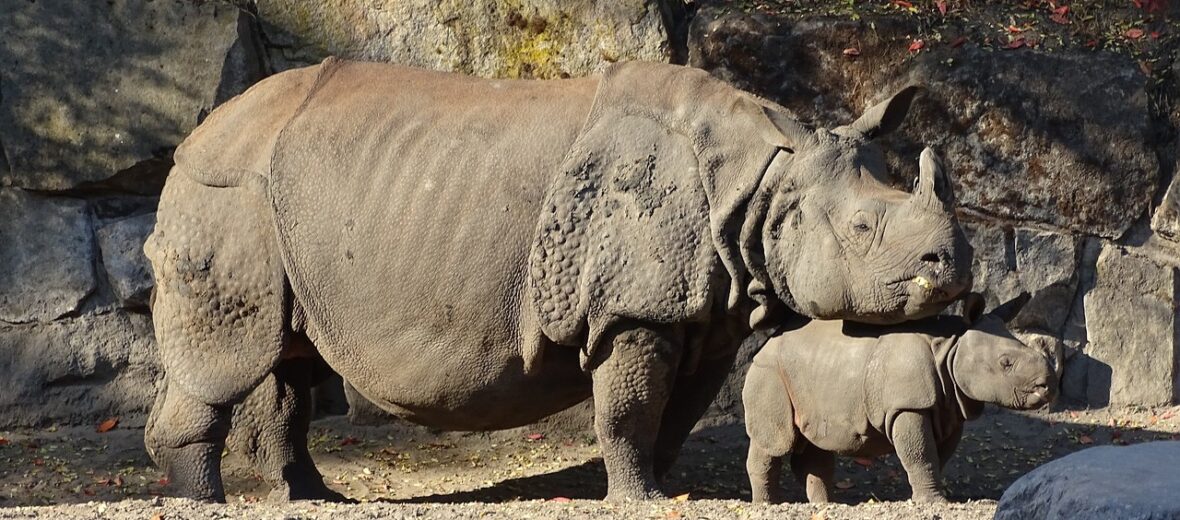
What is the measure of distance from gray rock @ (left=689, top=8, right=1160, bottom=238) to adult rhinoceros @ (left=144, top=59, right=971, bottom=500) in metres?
1.62

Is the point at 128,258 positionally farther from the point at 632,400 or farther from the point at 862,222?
the point at 862,222

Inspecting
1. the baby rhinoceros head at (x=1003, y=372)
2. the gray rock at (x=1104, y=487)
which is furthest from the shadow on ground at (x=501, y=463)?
the gray rock at (x=1104, y=487)

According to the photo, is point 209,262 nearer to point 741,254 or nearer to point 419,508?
point 419,508

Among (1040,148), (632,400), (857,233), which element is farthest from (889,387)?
(1040,148)

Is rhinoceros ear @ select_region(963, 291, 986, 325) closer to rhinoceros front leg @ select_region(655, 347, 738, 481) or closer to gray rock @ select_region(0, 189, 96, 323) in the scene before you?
rhinoceros front leg @ select_region(655, 347, 738, 481)

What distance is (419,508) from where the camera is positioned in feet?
20.2

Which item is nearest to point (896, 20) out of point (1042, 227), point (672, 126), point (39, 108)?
point (1042, 227)

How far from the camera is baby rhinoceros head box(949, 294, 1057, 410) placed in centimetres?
616

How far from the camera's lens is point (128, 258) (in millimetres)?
8633

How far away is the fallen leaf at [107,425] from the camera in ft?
28.5

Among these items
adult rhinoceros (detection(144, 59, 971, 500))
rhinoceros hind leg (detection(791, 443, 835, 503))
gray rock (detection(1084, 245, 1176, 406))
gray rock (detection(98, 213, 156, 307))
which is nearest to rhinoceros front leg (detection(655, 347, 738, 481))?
adult rhinoceros (detection(144, 59, 971, 500))

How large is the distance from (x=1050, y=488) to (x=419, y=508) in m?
2.41

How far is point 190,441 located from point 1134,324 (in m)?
4.43

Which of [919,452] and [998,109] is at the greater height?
[998,109]
